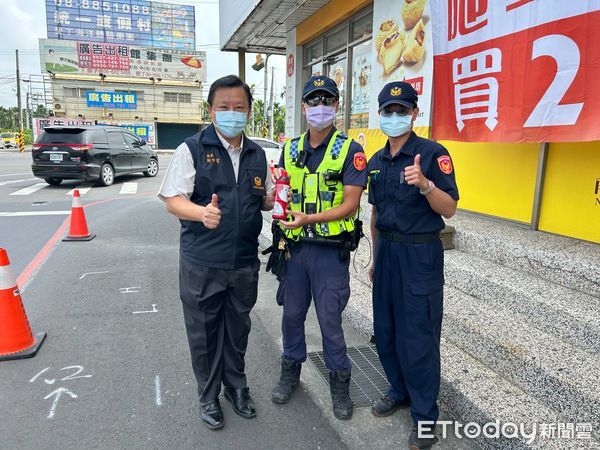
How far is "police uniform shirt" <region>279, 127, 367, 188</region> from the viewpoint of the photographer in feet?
8.33

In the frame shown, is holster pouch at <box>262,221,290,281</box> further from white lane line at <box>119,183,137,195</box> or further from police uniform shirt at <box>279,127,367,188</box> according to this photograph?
white lane line at <box>119,183,137,195</box>

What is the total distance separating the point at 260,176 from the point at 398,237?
0.89m

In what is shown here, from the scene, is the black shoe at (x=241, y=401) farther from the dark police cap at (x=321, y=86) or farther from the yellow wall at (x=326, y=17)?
the yellow wall at (x=326, y=17)

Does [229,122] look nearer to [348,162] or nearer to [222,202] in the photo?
[222,202]

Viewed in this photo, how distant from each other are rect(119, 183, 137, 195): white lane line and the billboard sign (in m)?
36.3

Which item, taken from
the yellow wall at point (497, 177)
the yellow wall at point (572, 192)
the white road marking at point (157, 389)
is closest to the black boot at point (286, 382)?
the white road marking at point (157, 389)

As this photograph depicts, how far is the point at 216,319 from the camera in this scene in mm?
2627

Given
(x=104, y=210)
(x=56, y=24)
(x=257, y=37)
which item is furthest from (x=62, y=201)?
(x=56, y=24)

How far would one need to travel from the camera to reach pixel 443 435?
8.09 ft

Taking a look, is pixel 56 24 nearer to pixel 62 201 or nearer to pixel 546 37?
pixel 62 201

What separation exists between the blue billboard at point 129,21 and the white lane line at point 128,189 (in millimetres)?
A: 55265

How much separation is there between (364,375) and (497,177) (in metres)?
2.79

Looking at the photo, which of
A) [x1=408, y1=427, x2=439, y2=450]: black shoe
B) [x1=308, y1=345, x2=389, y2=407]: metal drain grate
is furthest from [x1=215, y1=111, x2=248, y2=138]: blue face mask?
[x1=408, y1=427, x2=439, y2=450]: black shoe

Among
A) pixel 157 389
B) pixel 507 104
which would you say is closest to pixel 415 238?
pixel 157 389
